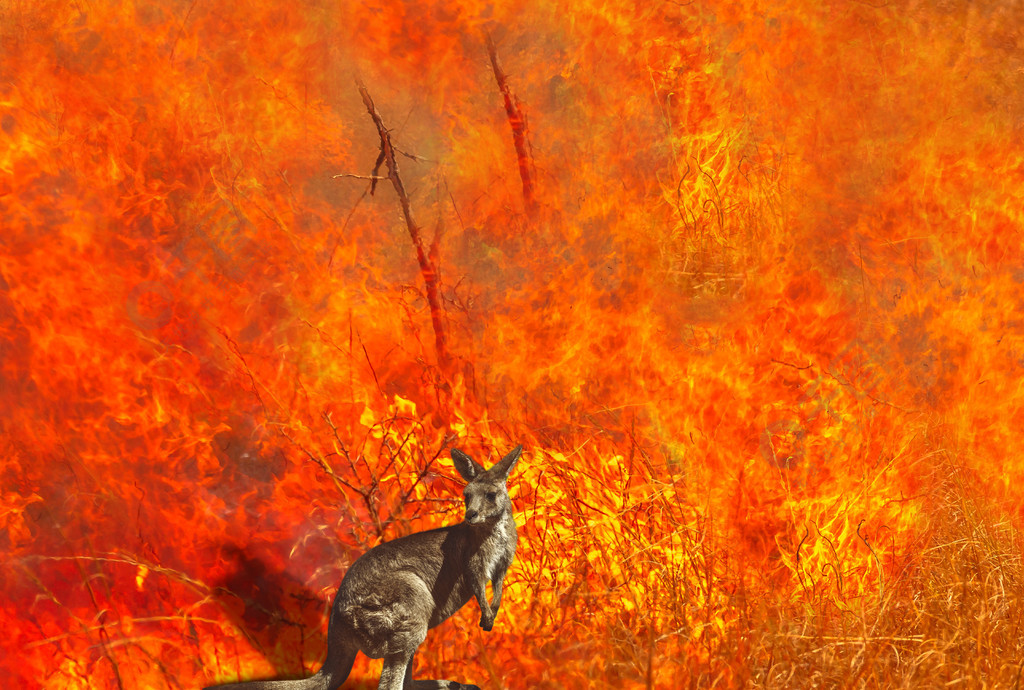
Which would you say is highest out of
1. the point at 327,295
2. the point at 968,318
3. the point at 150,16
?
the point at 150,16

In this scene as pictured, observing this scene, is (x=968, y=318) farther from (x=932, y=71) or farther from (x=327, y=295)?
(x=327, y=295)

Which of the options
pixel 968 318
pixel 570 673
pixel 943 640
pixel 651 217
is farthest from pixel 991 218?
pixel 570 673

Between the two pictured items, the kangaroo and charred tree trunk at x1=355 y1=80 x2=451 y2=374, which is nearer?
the kangaroo

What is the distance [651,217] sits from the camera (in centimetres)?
479

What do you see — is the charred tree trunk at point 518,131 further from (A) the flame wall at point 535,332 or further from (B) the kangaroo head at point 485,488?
(B) the kangaroo head at point 485,488

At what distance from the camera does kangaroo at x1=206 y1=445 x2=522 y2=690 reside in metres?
3.42

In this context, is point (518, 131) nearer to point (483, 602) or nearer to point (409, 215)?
point (409, 215)

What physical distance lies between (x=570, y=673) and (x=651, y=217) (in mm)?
2379

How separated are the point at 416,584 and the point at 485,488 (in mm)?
463

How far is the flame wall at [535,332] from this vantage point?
4109mm

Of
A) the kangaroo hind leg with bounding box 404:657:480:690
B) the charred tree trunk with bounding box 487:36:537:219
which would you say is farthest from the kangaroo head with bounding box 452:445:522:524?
the charred tree trunk with bounding box 487:36:537:219

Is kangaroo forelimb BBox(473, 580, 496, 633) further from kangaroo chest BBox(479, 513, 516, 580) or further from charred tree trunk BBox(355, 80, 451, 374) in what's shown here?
charred tree trunk BBox(355, 80, 451, 374)

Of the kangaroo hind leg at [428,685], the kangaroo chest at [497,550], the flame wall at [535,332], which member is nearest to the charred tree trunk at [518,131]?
the flame wall at [535,332]

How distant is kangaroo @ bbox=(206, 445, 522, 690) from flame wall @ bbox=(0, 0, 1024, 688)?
1.83 feet
